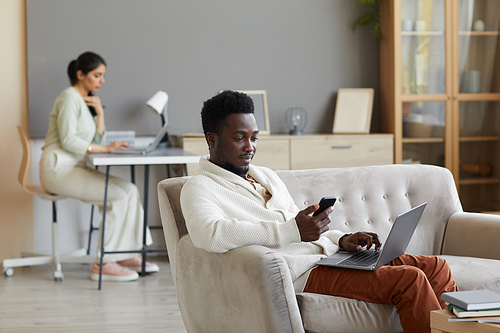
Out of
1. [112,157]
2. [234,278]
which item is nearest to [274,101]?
[112,157]

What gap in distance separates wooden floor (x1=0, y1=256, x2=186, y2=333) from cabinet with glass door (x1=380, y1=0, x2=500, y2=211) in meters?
A: 1.98

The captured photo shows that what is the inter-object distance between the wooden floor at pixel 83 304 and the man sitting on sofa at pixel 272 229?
38.4 inches

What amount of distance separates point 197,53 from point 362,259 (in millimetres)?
2679

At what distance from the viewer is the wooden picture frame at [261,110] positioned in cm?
402

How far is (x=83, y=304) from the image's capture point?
2.96 meters

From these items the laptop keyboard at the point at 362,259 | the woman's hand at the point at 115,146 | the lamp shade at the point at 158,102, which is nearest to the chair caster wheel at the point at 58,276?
the woman's hand at the point at 115,146

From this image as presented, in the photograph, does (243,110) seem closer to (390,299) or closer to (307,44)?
(390,299)

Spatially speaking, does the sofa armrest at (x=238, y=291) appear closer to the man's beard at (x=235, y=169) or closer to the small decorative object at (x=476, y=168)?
the man's beard at (x=235, y=169)

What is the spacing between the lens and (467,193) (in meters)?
4.08

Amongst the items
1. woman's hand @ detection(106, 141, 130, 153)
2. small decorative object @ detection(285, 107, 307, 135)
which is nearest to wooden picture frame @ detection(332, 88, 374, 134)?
small decorative object @ detection(285, 107, 307, 135)

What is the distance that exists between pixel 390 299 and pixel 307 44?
2930mm

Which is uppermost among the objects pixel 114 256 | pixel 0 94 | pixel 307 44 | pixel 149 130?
pixel 307 44

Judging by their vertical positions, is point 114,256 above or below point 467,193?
below

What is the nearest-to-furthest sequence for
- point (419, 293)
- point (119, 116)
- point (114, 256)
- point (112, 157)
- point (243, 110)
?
point (419, 293)
point (243, 110)
point (112, 157)
point (114, 256)
point (119, 116)
